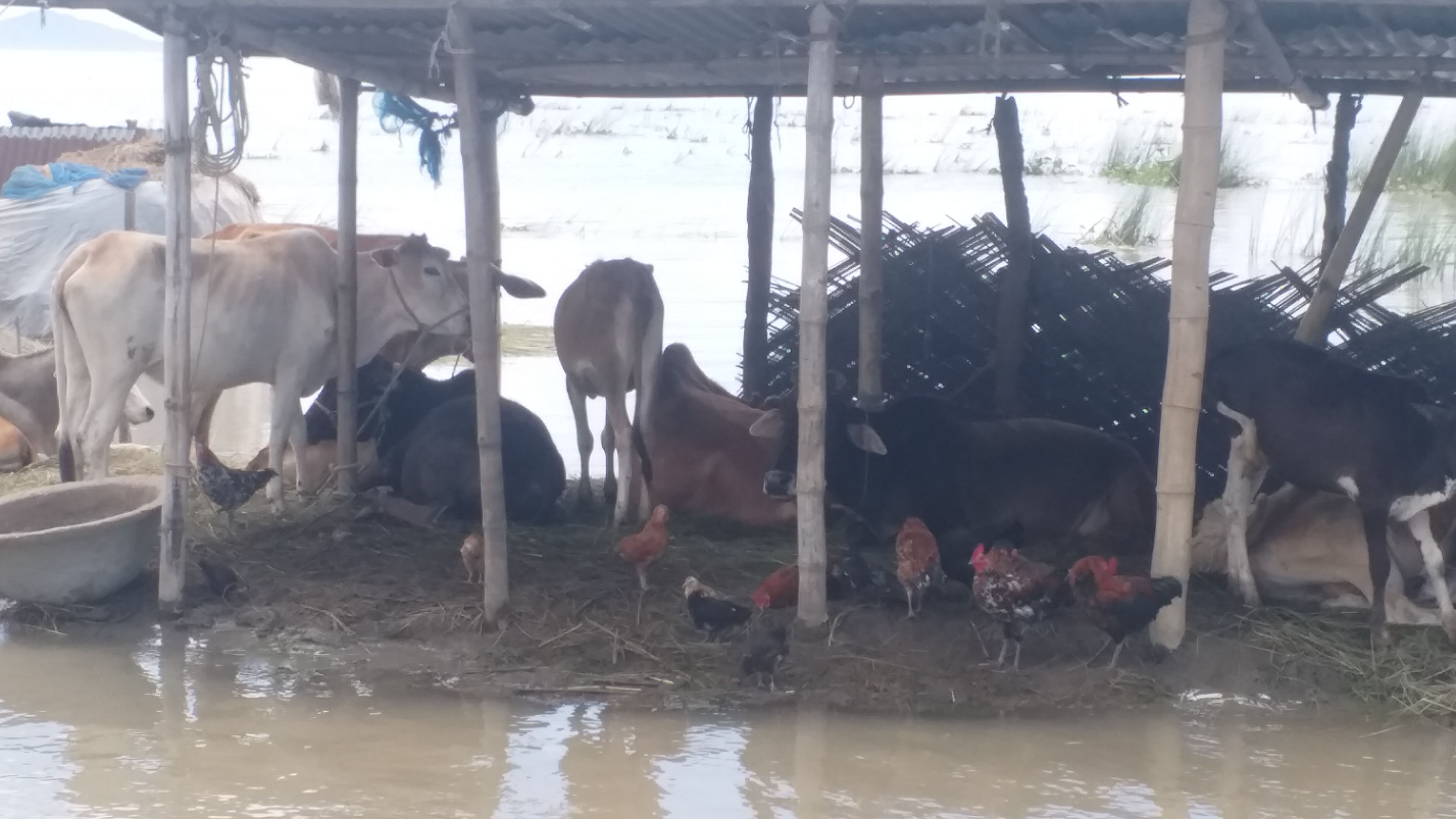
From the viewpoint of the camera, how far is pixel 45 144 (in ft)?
56.5

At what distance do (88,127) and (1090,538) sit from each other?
1385 cm

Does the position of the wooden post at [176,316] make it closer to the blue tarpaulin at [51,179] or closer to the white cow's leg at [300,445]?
the white cow's leg at [300,445]

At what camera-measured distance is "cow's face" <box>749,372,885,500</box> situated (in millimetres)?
7531

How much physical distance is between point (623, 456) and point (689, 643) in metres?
1.98

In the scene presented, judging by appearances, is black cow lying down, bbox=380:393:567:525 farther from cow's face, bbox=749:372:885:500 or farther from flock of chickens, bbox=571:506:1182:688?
flock of chickens, bbox=571:506:1182:688

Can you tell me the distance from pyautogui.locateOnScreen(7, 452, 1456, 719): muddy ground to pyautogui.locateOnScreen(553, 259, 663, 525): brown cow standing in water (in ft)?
2.59

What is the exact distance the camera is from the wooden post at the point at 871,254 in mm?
8328

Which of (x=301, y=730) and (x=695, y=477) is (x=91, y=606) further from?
(x=695, y=477)

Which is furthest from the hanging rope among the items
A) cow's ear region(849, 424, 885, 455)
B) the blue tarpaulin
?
the blue tarpaulin

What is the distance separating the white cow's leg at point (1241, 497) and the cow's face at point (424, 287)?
4455 millimetres

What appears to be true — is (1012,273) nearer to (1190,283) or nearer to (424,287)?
(1190,283)

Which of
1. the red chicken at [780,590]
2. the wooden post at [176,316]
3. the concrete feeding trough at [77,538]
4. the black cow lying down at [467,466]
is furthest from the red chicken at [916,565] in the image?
the concrete feeding trough at [77,538]

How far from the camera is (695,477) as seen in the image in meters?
8.73

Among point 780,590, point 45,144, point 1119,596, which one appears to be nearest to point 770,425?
point 780,590
